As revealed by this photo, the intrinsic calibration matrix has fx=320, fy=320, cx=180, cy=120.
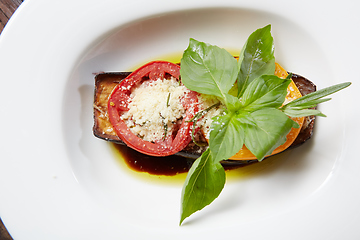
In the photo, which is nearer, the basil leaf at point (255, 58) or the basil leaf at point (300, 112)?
the basil leaf at point (300, 112)

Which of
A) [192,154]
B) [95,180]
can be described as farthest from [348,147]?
[95,180]

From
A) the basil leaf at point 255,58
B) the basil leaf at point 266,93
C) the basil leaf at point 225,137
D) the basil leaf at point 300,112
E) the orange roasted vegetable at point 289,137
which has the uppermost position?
the basil leaf at point 255,58

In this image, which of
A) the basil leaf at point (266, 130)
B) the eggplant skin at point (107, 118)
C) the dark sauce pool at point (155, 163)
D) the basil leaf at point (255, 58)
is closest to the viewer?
the basil leaf at point (266, 130)

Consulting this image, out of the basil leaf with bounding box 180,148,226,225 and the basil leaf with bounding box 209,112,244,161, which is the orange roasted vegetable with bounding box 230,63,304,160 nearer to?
the basil leaf with bounding box 180,148,226,225

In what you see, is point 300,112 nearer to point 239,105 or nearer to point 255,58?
point 239,105

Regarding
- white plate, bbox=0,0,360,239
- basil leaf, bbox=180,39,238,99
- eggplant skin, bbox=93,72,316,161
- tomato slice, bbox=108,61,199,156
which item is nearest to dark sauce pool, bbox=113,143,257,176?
white plate, bbox=0,0,360,239

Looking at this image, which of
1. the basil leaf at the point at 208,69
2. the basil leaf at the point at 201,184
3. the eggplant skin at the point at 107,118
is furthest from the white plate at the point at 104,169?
the basil leaf at the point at 208,69

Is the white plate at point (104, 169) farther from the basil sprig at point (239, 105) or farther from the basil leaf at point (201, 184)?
the basil sprig at point (239, 105)

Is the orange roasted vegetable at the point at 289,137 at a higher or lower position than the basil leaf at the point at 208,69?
lower
